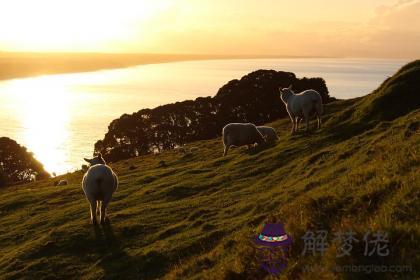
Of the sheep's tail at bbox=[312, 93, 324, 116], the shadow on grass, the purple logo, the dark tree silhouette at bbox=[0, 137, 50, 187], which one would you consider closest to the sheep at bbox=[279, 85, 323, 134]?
the sheep's tail at bbox=[312, 93, 324, 116]

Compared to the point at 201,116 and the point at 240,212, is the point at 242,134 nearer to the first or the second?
the point at 240,212

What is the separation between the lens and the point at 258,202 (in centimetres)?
1591

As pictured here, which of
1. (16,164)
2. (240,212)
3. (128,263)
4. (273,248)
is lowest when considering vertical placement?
(16,164)

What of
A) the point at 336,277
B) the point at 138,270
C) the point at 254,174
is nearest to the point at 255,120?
the point at 254,174

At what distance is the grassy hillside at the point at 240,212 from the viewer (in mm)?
7418

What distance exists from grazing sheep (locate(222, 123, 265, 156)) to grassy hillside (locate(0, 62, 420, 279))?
247cm

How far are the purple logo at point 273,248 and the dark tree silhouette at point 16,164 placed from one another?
74.9 m

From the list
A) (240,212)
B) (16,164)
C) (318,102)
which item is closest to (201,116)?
(16,164)

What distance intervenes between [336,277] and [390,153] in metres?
7.67

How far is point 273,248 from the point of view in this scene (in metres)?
7.56

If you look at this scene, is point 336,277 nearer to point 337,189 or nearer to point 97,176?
Answer: point 337,189

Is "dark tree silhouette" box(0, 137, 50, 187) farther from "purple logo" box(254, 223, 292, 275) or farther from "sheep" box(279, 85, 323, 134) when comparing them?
"purple logo" box(254, 223, 292, 275)

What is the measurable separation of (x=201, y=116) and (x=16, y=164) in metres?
36.6

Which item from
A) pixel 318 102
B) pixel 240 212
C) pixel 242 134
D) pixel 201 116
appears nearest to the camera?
pixel 240 212
